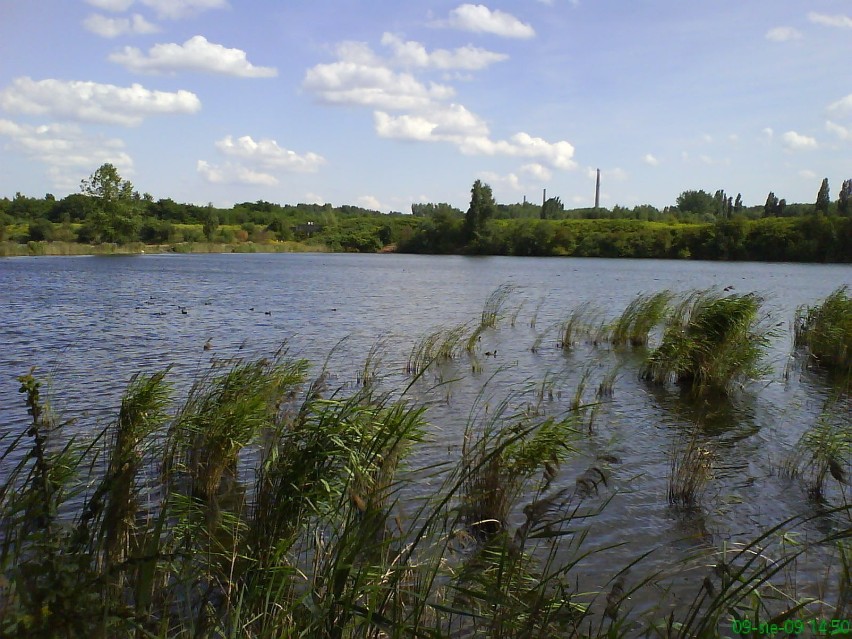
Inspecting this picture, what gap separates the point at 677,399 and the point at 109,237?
104m

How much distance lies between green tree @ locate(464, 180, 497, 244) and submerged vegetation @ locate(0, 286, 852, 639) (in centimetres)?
10634

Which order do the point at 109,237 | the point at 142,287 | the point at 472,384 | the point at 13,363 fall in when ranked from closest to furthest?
the point at 472,384 → the point at 13,363 → the point at 142,287 → the point at 109,237

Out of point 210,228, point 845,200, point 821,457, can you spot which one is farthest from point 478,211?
point 821,457

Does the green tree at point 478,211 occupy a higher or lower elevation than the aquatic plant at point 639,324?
higher

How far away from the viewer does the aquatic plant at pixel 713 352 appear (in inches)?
→ 572

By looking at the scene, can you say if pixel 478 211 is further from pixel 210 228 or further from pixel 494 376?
pixel 494 376

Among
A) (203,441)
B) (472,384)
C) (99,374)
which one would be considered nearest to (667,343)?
(472,384)

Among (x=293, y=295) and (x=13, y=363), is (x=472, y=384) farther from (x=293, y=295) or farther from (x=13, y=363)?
(x=293, y=295)

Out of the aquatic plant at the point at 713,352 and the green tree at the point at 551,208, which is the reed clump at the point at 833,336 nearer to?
the aquatic plant at the point at 713,352

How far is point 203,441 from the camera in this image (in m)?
7.64

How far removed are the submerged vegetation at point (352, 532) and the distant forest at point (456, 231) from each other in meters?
87.8

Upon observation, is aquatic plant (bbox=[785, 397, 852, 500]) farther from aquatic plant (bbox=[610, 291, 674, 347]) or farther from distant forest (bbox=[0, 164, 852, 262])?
distant forest (bbox=[0, 164, 852, 262])

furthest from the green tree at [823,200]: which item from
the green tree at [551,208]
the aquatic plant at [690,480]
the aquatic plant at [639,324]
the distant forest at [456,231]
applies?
the aquatic plant at [690,480]

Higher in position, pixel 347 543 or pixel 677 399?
pixel 347 543
